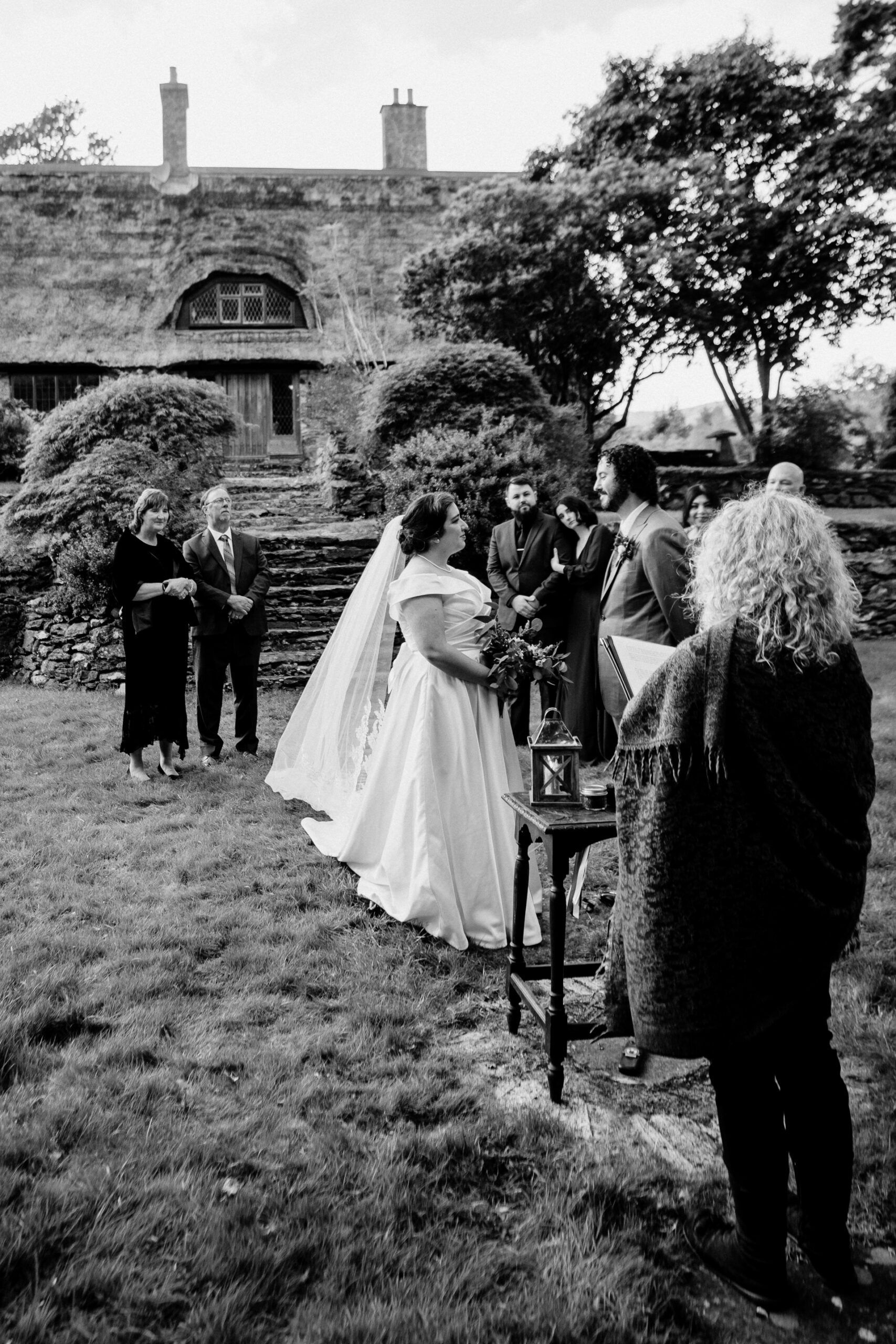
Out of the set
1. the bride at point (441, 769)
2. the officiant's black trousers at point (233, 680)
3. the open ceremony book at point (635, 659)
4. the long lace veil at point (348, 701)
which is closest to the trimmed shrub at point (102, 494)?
the officiant's black trousers at point (233, 680)

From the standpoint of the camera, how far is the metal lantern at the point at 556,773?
133 inches

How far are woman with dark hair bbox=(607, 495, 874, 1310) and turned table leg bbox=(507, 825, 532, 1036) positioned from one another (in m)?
1.30

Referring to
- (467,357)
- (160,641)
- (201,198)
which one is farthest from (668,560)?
(201,198)

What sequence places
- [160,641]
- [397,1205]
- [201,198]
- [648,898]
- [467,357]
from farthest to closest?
[201,198] < [467,357] < [160,641] < [397,1205] < [648,898]

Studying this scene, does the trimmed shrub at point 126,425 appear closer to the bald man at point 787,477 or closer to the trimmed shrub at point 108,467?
the trimmed shrub at point 108,467

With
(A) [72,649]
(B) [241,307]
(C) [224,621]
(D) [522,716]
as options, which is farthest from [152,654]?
(B) [241,307]

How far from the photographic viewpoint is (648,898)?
221cm

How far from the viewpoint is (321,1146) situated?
2.74m

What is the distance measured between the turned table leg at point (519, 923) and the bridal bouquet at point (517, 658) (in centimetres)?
79

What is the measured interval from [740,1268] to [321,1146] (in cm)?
118

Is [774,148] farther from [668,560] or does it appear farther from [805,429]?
[668,560]

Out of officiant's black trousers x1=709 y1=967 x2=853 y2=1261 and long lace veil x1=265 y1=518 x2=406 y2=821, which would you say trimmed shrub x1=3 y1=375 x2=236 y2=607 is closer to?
long lace veil x1=265 y1=518 x2=406 y2=821

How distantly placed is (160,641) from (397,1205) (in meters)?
5.50

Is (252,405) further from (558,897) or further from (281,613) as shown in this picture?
(558,897)
